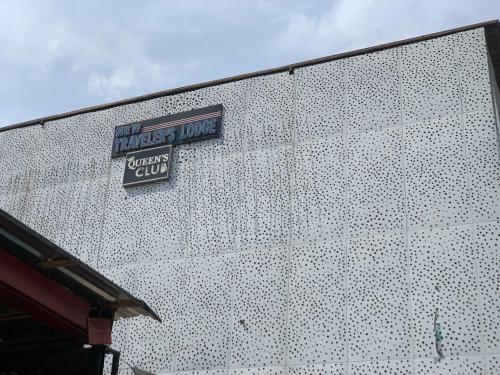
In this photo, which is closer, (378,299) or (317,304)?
(378,299)

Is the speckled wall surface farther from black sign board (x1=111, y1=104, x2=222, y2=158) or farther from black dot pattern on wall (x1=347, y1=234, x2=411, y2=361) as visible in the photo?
black sign board (x1=111, y1=104, x2=222, y2=158)

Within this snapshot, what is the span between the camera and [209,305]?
14102 millimetres

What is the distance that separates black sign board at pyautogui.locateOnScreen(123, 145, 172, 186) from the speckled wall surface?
0.71 feet

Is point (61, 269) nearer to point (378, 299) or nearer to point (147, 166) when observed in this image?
point (378, 299)

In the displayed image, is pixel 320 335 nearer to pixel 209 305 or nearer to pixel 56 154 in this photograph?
pixel 209 305

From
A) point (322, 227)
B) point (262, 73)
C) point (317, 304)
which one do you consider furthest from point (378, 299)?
point (262, 73)

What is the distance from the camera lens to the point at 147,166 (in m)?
16.3

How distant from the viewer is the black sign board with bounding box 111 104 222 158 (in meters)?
16.0

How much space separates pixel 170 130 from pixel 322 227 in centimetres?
482

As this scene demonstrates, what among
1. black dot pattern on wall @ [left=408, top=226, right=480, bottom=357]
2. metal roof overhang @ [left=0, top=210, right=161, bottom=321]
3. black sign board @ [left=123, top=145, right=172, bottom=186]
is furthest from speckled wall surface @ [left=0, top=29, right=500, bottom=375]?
metal roof overhang @ [left=0, top=210, right=161, bottom=321]

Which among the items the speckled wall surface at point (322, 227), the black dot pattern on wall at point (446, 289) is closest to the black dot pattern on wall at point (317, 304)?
the speckled wall surface at point (322, 227)

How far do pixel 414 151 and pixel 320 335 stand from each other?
161 inches

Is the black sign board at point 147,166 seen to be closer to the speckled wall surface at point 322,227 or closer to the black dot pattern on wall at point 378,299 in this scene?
the speckled wall surface at point 322,227

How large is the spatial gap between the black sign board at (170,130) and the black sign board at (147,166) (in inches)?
7.7
